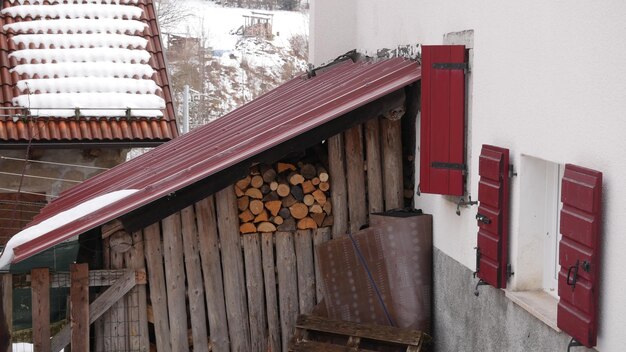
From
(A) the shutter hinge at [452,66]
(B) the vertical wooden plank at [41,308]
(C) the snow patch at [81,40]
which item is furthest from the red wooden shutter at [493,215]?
(C) the snow patch at [81,40]

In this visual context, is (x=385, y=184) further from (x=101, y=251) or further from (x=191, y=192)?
(x=101, y=251)

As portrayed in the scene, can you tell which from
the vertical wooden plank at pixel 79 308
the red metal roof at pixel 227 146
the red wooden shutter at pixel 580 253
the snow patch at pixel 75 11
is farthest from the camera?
the snow patch at pixel 75 11

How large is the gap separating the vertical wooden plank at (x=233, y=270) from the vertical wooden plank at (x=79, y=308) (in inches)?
42.4

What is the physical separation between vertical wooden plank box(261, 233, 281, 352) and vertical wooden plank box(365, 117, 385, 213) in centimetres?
86

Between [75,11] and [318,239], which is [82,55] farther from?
[318,239]

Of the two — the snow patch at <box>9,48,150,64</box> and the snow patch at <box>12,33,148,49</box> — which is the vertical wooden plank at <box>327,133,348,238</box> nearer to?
the snow patch at <box>9,48,150,64</box>

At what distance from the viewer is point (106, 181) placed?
9797 mm

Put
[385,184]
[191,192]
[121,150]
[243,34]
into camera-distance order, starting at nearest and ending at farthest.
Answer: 1. [191,192]
2. [385,184]
3. [121,150]
4. [243,34]

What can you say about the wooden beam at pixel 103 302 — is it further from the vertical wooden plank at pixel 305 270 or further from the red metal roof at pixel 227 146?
the vertical wooden plank at pixel 305 270

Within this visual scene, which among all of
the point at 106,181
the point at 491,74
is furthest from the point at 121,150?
the point at 491,74

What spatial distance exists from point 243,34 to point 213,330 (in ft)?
145

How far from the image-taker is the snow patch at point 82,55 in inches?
502

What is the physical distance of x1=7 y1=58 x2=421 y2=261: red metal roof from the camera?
6.93 m

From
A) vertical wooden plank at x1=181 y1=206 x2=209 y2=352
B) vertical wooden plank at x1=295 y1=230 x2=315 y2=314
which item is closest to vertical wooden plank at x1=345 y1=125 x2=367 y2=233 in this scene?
vertical wooden plank at x1=295 y1=230 x2=315 y2=314
